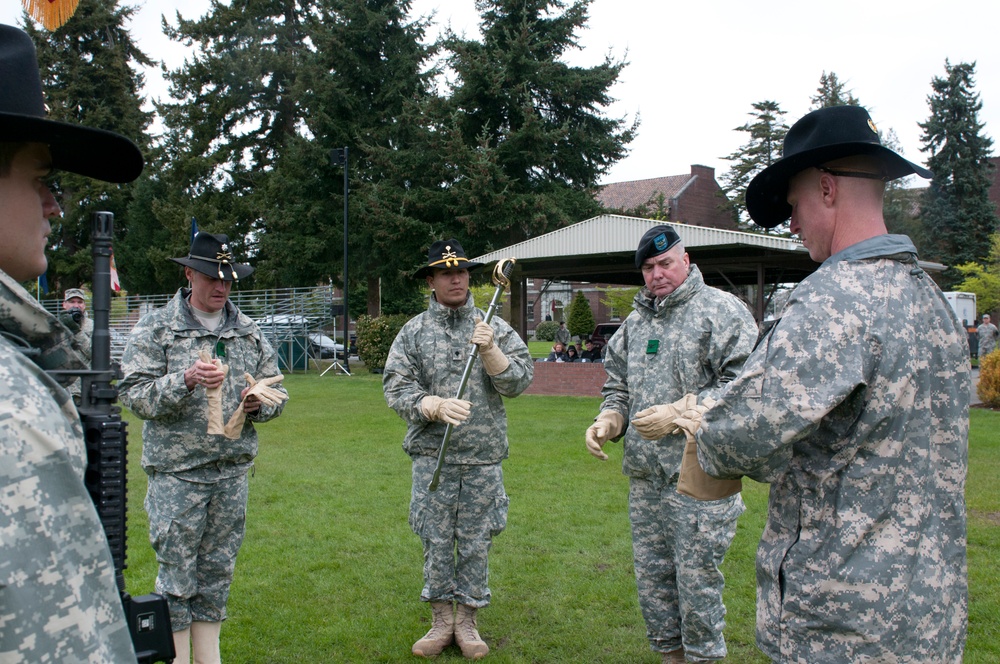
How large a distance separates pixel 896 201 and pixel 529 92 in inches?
1239

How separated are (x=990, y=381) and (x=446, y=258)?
47.6ft

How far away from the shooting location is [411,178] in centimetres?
3144

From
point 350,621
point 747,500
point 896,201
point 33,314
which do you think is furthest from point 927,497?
point 896,201

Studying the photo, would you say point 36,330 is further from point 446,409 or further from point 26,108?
point 446,409

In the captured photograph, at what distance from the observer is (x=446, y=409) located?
4621 millimetres

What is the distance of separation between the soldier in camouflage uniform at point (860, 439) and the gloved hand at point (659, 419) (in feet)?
4.39

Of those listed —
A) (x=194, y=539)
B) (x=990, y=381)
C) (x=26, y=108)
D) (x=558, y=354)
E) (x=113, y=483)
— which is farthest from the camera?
(x=558, y=354)

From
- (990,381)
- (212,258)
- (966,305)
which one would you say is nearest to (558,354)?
(990,381)

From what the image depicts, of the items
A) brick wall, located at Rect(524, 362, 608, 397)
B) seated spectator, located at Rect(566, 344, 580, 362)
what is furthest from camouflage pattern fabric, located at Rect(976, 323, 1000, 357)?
brick wall, located at Rect(524, 362, 608, 397)

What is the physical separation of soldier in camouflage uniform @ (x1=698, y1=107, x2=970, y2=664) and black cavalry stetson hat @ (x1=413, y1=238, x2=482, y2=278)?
118 inches

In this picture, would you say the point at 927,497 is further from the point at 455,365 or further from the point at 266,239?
the point at 266,239

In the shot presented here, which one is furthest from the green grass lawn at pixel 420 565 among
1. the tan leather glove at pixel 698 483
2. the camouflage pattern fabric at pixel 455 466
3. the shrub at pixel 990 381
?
the shrub at pixel 990 381

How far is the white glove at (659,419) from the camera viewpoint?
12.1 ft

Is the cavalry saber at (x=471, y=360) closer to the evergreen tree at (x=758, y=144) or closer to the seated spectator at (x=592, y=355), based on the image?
the seated spectator at (x=592, y=355)
